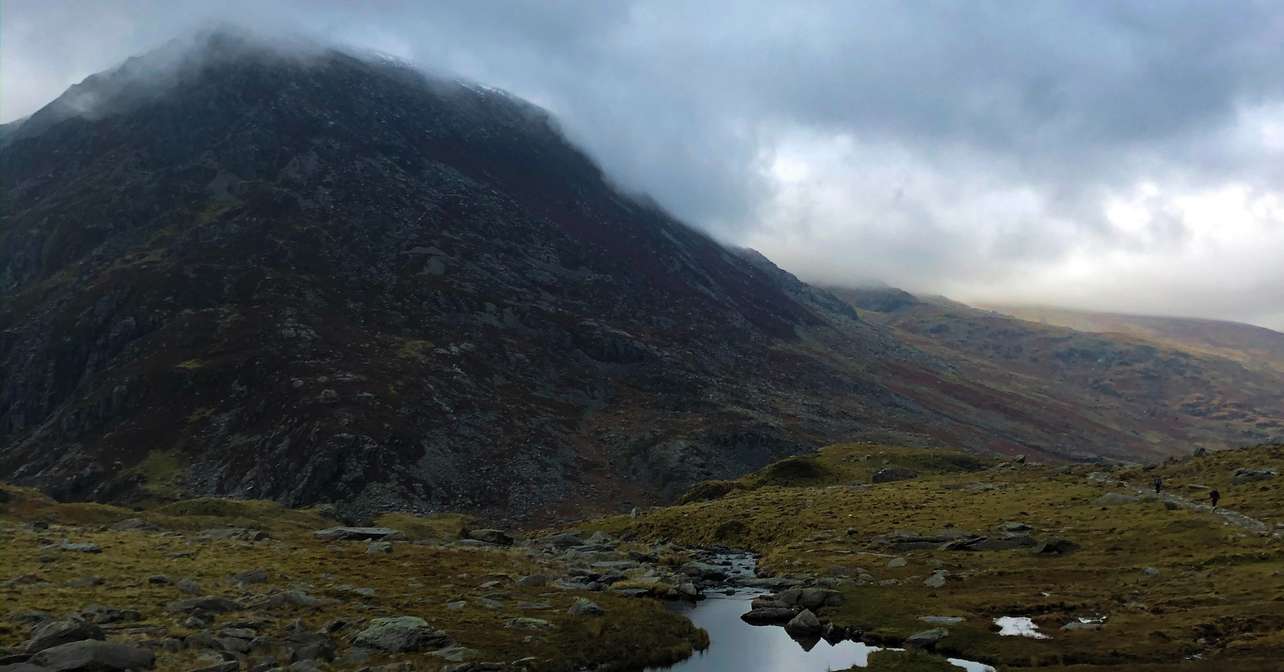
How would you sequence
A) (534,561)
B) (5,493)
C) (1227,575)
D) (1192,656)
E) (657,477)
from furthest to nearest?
(657,477), (5,493), (534,561), (1227,575), (1192,656)

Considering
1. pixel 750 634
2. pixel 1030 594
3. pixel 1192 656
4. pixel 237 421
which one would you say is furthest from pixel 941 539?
pixel 237 421

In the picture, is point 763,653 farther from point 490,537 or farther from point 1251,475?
point 1251,475

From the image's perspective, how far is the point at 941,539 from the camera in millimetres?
75875

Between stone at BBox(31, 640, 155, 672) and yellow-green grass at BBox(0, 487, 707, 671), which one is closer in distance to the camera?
stone at BBox(31, 640, 155, 672)

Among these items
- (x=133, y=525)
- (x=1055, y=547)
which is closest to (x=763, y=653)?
(x=1055, y=547)

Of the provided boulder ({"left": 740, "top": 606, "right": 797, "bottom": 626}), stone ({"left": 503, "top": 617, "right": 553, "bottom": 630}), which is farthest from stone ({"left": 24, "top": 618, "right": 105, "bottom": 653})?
boulder ({"left": 740, "top": 606, "right": 797, "bottom": 626})

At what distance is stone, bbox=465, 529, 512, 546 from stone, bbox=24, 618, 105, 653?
54.2 metres

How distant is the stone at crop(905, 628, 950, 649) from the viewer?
152 ft

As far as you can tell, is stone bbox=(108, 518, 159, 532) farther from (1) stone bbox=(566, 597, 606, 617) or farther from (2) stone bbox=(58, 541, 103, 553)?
(1) stone bbox=(566, 597, 606, 617)

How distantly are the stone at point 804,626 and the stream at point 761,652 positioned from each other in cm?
66

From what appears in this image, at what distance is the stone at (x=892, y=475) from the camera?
126250 mm

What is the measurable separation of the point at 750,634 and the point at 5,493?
258ft

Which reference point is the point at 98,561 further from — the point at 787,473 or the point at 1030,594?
the point at 787,473

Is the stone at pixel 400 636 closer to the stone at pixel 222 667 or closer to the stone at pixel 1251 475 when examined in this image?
the stone at pixel 222 667
